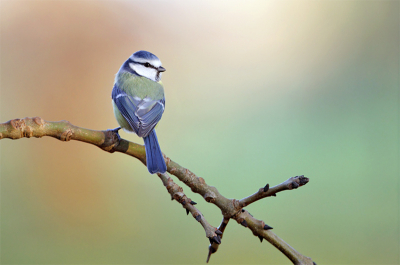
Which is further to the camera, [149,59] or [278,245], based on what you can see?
[149,59]

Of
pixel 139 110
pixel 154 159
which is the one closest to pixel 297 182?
pixel 154 159

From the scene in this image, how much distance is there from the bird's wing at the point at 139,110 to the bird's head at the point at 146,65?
0.11 m

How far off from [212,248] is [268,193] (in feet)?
0.48

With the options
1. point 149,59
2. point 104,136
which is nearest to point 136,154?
point 104,136

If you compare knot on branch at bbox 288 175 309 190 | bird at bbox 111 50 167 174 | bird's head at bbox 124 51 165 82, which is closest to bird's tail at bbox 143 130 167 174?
bird at bbox 111 50 167 174

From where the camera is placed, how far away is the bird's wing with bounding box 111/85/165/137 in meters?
0.89

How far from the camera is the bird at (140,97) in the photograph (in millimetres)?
894

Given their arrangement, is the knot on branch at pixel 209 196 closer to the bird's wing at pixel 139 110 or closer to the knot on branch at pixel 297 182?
the knot on branch at pixel 297 182

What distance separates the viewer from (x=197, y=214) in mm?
540

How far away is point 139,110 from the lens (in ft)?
3.11

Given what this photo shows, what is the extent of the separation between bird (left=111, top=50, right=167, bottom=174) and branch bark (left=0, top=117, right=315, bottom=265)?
14 cm

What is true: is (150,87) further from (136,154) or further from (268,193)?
(268,193)

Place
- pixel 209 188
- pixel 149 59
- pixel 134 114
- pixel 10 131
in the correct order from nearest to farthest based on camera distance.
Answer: pixel 10 131 < pixel 209 188 < pixel 134 114 < pixel 149 59

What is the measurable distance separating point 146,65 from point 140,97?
0.42 ft
